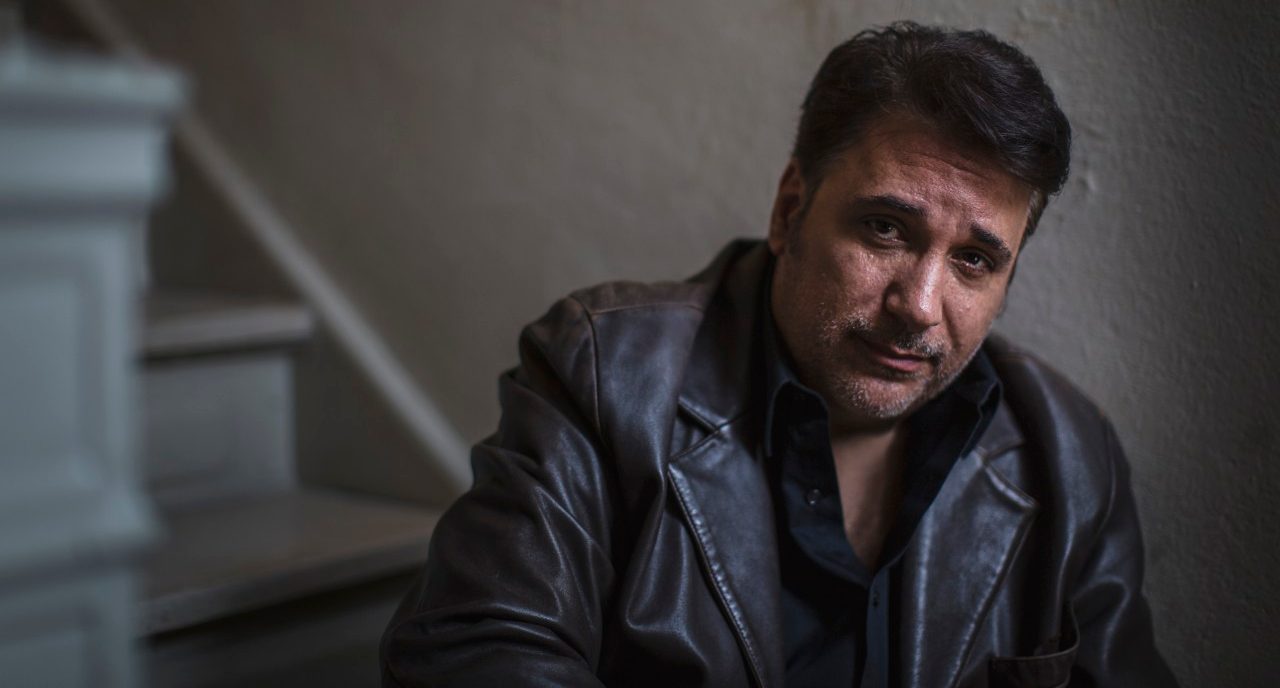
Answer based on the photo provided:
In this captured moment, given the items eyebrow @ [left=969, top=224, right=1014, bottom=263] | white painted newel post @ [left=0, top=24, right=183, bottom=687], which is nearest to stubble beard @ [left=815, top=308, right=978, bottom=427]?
eyebrow @ [left=969, top=224, right=1014, bottom=263]

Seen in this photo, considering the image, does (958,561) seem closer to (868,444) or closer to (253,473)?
(868,444)

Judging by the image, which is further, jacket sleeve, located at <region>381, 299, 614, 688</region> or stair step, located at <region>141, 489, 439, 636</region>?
stair step, located at <region>141, 489, 439, 636</region>

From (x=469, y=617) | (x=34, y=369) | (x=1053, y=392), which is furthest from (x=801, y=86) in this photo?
(x=34, y=369)

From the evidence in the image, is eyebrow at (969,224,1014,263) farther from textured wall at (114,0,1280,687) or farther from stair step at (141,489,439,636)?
stair step at (141,489,439,636)

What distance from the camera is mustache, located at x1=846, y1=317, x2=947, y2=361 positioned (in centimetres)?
114

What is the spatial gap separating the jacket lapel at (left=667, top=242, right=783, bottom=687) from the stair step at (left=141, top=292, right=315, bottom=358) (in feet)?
2.04

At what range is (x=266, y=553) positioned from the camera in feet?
4.56

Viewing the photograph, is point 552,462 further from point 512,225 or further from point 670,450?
point 512,225

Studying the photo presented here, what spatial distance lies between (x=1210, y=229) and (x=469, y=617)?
89 centimetres

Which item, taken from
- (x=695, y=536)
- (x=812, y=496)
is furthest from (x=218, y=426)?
(x=812, y=496)

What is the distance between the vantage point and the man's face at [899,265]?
1122 mm

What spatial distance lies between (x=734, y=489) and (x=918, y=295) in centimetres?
27

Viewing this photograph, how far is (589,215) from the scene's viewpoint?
166 centimetres

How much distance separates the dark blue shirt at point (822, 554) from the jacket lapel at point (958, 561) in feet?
0.08
